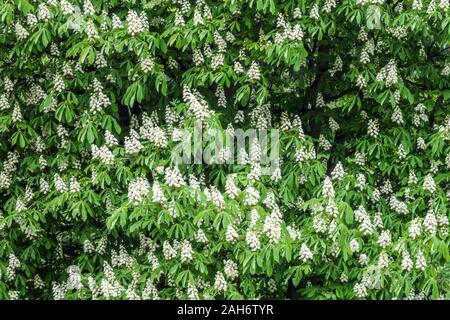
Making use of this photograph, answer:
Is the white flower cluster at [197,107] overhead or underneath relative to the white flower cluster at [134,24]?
underneath

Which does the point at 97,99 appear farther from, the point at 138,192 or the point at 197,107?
the point at 138,192

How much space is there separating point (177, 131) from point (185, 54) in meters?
1.48

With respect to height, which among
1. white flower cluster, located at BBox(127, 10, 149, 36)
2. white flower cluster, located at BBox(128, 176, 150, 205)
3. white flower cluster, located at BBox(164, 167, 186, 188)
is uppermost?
white flower cluster, located at BBox(127, 10, 149, 36)

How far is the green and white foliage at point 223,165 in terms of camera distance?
27.1 feet

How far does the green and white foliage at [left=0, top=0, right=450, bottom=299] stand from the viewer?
8250 mm

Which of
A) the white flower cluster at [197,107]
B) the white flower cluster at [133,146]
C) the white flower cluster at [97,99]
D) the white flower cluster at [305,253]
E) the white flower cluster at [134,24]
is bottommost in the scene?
the white flower cluster at [305,253]

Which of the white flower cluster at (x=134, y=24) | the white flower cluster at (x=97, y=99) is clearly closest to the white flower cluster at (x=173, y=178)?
the white flower cluster at (x=97, y=99)

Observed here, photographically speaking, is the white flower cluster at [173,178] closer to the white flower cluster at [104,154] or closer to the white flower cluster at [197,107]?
the white flower cluster at [197,107]

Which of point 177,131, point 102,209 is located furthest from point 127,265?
point 177,131

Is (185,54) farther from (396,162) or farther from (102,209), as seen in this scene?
(396,162)
